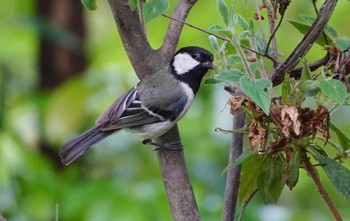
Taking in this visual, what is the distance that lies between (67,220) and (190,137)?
870 mm

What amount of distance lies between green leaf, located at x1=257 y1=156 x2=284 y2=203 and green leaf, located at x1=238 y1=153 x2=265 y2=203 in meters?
0.03

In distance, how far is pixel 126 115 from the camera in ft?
8.05

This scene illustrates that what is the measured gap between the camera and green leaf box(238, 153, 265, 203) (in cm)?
150

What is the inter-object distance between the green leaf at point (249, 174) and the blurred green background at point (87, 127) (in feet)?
1.40

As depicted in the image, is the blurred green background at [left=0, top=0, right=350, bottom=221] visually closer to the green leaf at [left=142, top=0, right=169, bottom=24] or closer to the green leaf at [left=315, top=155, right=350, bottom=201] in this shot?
the green leaf at [left=315, top=155, right=350, bottom=201]

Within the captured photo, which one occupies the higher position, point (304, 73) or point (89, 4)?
point (89, 4)

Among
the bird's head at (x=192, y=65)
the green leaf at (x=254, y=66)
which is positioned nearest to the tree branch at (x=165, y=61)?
the green leaf at (x=254, y=66)

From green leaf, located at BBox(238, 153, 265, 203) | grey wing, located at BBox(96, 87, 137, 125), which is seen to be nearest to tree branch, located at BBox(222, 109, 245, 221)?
green leaf, located at BBox(238, 153, 265, 203)

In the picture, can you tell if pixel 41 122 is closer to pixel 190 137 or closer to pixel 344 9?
pixel 190 137

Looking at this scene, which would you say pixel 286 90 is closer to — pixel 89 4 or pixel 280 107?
pixel 280 107

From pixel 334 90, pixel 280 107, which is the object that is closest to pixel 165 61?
pixel 280 107

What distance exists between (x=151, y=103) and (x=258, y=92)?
1269 millimetres

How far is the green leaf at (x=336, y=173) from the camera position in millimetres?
1421

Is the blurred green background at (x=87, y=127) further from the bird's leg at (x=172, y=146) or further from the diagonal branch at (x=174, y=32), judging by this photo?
the diagonal branch at (x=174, y=32)
